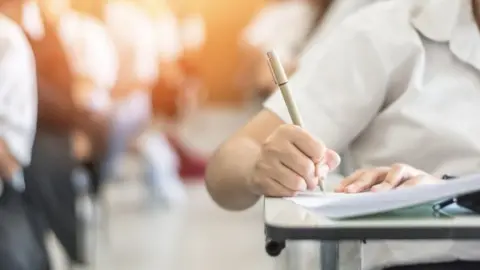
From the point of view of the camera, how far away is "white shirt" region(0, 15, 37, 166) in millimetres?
1429

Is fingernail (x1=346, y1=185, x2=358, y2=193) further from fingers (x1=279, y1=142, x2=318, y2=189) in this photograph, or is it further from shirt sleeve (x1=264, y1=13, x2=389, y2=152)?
shirt sleeve (x1=264, y1=13, x2=389, y2=152)

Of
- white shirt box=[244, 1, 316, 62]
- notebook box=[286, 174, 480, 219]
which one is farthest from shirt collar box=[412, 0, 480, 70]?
white shirt box=[244, 1, 316, 62]

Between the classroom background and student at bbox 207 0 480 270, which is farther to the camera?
the classroom background

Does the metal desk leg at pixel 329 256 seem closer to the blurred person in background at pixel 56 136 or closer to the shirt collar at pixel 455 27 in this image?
the shirt collar at pixel 455 27

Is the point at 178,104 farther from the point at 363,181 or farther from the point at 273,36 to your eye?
the point at 363,181

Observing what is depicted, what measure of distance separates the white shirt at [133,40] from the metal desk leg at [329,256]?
196 centimetres

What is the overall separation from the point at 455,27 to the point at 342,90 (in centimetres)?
16

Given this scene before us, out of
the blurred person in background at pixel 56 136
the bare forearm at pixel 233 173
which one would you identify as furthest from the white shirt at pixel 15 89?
the bare forearm at pixel 233 173

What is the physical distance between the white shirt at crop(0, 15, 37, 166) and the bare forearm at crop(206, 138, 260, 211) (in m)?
0.51

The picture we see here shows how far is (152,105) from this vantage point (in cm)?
356

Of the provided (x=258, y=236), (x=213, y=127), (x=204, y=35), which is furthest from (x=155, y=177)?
(x=204, y=35)

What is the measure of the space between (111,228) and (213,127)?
179cm

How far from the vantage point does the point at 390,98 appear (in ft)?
3.52

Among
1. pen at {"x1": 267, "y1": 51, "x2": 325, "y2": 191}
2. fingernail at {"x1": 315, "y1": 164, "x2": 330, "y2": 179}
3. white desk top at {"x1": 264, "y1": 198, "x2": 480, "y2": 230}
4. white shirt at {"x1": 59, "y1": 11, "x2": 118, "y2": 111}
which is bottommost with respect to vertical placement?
white shirt at {"x1": 59, "y1": 11, "x2": 118, "y2": 111}
